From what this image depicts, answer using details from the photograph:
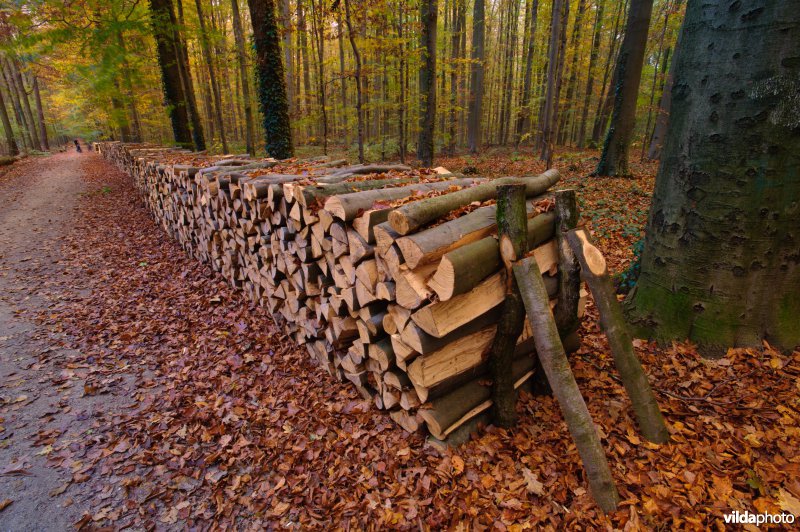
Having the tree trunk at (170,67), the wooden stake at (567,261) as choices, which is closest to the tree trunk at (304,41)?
the tree trunk at (170,67)

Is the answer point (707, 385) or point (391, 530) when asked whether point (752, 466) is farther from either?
point (391, 530)

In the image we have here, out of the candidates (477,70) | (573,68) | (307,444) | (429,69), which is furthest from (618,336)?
(573,68)

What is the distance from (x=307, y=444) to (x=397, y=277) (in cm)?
175

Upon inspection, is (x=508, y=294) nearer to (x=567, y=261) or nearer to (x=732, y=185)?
(x=567, y=261)

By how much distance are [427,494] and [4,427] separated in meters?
3.87

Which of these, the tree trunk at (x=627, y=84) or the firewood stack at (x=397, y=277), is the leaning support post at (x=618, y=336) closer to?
the firewood stack at (x=397, y=277)

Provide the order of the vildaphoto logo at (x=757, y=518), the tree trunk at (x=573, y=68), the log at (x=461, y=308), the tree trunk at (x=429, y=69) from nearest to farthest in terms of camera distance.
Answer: the vildaphoto logo at (x=757, y=518) → the log at (x=461, y=308) → the tree trunk at (x=429, y=69) → the tree trunk at (x=573, y=68)

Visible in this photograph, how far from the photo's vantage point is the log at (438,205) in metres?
2.40

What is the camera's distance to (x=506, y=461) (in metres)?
2.61

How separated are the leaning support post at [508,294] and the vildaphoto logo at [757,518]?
4.31 feet

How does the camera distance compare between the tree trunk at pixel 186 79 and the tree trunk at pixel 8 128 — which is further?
the tree trunk at pixel 8 128

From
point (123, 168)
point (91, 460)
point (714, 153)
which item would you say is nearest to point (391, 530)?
point (91, 460)

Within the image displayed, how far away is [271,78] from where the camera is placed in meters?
9.18

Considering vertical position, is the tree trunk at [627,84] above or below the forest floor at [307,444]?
above
